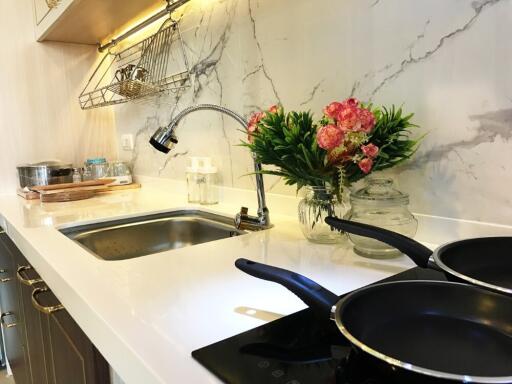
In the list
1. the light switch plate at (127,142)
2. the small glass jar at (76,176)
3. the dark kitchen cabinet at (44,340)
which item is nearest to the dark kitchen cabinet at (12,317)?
the dark kitchen cabinet at (44,340)

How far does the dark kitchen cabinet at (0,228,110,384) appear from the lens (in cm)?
67

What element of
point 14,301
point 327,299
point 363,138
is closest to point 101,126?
point 14,301

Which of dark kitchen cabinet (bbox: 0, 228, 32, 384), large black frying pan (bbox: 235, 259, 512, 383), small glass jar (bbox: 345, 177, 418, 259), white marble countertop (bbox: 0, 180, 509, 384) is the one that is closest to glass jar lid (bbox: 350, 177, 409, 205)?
small glass jar (bbox: 345, 177, 418, 259)

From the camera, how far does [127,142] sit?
2156 mm

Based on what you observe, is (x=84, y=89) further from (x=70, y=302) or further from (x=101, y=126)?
(x=70, y=302)

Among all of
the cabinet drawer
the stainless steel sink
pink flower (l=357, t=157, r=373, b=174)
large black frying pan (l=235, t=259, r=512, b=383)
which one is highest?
the cabinet drawer

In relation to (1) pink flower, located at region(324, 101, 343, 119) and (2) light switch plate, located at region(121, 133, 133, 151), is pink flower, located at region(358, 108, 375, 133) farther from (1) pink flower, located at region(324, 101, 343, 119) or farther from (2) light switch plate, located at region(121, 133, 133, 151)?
(2) light switch plate, located at region(121, 133, 133, 151)

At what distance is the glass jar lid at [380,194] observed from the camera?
2.57 feet

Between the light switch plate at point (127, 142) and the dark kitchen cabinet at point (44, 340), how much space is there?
817 mm

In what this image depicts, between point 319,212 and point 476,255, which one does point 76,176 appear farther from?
point 476,255

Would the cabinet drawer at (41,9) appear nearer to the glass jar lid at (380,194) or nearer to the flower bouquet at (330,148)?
the flower bouquet at (330,148)

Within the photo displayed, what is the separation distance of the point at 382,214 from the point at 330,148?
0.17 metres

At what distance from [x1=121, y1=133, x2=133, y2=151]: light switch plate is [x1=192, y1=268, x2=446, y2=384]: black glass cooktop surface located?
1.80 m

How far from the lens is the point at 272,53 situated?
45.6 inches
